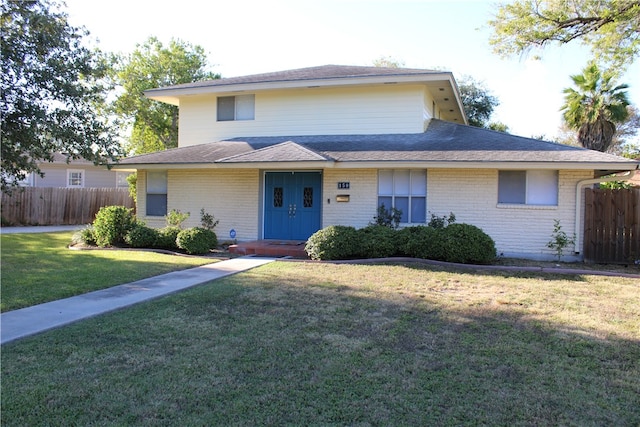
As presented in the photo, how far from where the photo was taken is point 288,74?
17.2 m

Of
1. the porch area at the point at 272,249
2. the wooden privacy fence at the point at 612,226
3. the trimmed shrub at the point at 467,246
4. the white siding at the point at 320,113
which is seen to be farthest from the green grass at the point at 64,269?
the wooden privacy fence at the point at 612,226

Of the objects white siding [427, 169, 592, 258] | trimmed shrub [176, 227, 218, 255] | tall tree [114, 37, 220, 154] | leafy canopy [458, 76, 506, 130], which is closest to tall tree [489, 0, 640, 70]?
white siding [427, 169, 592, 258]

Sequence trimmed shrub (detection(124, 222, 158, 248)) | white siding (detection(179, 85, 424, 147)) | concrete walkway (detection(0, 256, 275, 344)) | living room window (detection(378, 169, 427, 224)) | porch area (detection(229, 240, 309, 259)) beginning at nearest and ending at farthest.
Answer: concrete walkway (detection(0, 256, 275, 344))
porch area (detection(229, 240, 309, 259))
living room window (detection(378, 169, 427, 224))
trimmed shrub (detection(124, 222, 158, 248))
white siding (detection(179, 85, 424, 147))

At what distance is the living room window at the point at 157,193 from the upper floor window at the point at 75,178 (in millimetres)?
18021

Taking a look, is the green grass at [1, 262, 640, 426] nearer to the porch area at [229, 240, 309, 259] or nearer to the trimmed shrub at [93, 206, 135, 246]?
the porch area at [229, 240, 309, 259]

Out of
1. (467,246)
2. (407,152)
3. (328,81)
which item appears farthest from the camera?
(328,81)

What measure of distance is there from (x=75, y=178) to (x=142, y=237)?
68.5 ft

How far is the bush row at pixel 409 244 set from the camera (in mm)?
11284

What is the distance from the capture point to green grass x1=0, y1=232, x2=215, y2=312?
7.98 m

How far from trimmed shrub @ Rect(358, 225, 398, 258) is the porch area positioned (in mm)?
1718

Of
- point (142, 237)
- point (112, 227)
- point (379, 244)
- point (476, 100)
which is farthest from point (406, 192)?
point (476, 100)

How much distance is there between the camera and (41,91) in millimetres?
7969

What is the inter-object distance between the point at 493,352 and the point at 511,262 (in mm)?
7305

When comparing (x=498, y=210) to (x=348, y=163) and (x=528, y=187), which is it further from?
(x=348, y=163)
